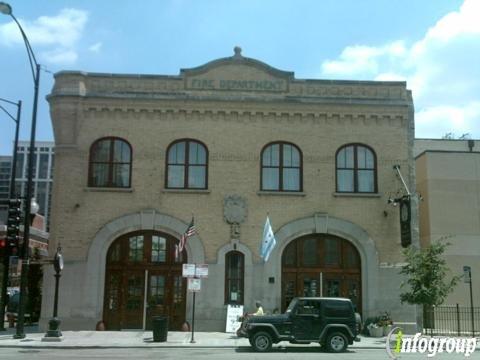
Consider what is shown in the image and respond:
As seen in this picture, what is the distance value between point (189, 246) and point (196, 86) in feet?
22.7

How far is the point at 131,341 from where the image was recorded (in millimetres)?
20859

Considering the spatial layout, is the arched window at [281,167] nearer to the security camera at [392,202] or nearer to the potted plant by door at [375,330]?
the security camera at [392,202]

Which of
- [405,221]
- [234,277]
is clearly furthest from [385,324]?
[234,277]

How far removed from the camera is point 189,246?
82.2 ft

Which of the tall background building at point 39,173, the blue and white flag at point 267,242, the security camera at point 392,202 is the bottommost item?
the blue and white flag at point 267,242

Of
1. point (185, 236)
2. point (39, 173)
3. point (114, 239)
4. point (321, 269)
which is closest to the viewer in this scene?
point (185, 236)

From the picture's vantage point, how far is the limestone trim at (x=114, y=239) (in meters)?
24.6

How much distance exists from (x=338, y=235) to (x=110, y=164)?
33.3 ft

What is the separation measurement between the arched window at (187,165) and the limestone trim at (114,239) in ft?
5.14

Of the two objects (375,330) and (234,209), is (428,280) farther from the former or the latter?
(234,209)

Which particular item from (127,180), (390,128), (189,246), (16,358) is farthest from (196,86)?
(16,358)

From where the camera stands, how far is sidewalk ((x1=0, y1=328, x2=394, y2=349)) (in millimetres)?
19859

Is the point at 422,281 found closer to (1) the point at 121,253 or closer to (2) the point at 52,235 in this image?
(1) the point at 121,253

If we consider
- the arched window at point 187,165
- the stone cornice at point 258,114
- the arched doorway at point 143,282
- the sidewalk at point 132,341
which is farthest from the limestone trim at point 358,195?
the arched doorway at point 143,282
